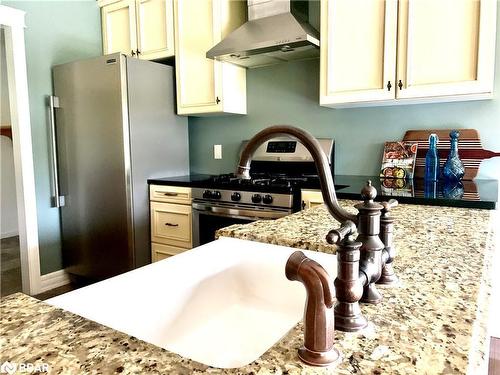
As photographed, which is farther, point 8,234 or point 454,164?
point 8,234

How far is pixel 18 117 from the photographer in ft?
9.13

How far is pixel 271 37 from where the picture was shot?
2316mm

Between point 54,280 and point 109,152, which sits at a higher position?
point 109,152

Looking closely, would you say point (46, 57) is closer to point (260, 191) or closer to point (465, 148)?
point (260, 191)

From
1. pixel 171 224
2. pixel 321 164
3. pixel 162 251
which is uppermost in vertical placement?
pixel 321 164

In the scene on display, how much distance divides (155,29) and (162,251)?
1.78m

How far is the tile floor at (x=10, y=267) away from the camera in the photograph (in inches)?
120

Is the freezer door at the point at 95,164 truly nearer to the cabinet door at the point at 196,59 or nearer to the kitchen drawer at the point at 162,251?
the kitchen drawer at the point at 162,251

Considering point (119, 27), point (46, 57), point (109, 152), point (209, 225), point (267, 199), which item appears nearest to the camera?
point (267, 199)

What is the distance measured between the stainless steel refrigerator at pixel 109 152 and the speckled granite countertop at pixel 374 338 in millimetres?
2183

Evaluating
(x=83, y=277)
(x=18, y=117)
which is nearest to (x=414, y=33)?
(x=18, y=117)

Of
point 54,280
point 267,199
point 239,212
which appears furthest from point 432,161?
point 54,280

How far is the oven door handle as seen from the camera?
2342 mm

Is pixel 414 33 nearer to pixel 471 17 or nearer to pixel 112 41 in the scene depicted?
pixel 471 17
